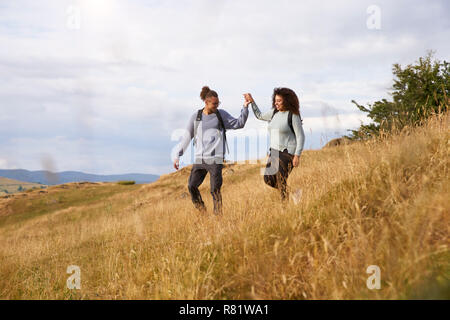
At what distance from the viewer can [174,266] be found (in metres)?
3.68

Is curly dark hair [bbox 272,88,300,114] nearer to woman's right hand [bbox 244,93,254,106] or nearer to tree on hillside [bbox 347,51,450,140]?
woman's right hand [bbox 244,93,254,106]

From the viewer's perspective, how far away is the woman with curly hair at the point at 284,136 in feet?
18.7

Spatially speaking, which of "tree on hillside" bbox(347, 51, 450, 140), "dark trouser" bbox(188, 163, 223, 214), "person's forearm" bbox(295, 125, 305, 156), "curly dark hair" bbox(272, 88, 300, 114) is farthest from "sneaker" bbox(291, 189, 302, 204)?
"tree on hillside" bbox(347, 51, 450, 140)

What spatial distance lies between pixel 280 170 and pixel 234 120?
4.27 feet

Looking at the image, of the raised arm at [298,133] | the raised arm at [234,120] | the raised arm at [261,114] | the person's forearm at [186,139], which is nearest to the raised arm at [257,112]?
the raised arm at [261,114]

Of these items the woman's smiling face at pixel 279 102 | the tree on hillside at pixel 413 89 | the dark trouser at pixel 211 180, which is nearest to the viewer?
the woman's smiling face at pixel 279 102

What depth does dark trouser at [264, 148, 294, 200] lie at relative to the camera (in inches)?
221

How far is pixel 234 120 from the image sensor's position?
20.6ft

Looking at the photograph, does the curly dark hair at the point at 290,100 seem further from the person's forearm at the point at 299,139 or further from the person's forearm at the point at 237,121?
the person's forearm at the point at 237,121

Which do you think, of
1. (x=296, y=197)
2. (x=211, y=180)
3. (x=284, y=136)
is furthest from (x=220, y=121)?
(x=296, y=197)

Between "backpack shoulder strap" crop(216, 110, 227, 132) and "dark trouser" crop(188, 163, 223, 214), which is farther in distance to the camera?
"backpack shoulder strap" crop(216, 110, 227, 132)

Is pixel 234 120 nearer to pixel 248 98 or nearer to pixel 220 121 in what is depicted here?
pixel 220 121
